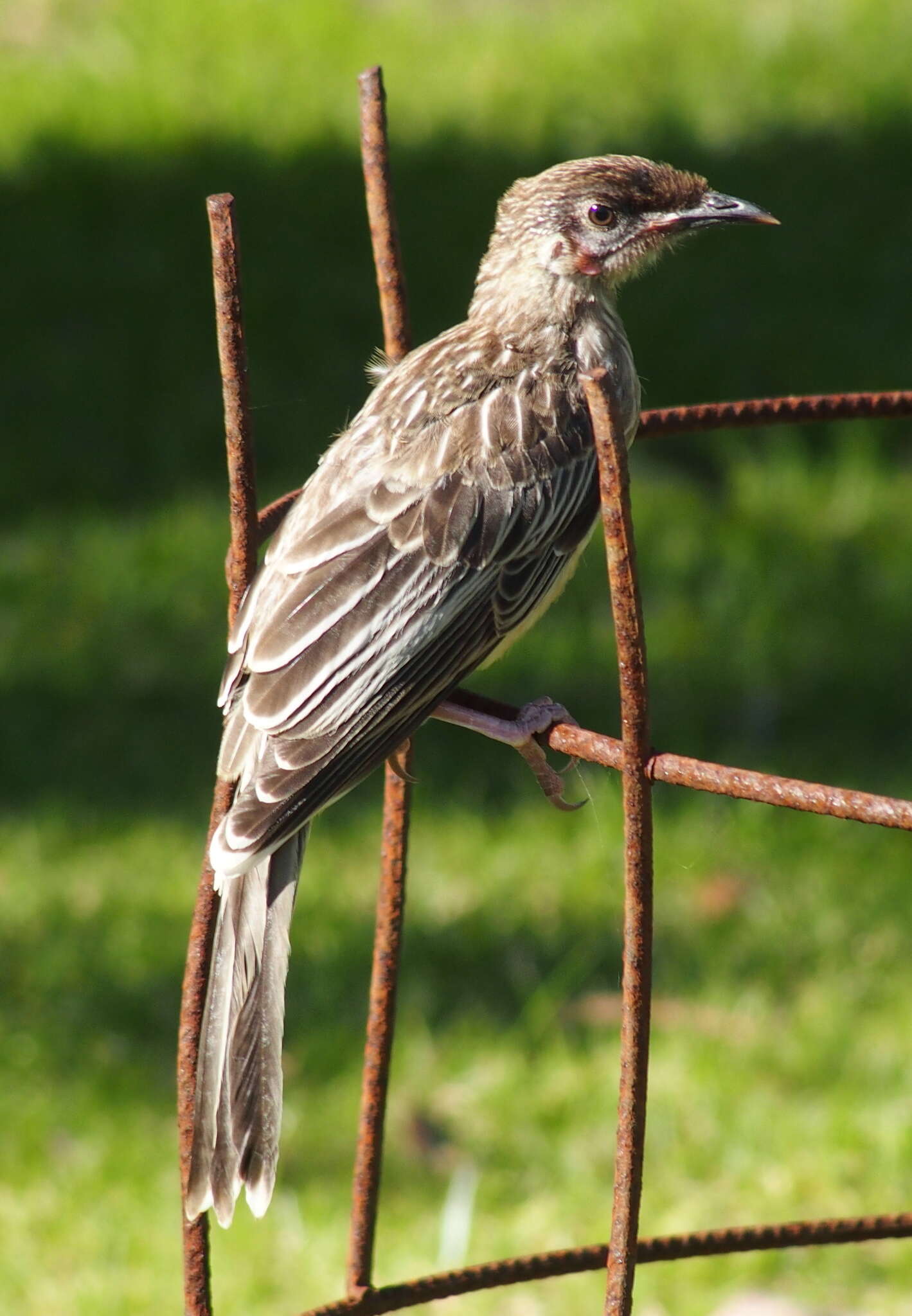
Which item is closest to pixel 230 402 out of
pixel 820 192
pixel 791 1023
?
pixel 791 1023

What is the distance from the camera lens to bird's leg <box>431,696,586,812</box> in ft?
7.95

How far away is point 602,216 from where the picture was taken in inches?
133

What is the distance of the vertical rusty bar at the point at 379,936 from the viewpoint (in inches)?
103

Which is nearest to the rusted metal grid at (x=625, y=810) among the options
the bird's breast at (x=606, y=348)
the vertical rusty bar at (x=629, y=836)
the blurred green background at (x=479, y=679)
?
the vertical rusty bar at (x=629, y=836)

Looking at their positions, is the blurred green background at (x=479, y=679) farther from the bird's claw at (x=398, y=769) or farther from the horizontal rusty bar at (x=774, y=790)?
the horizontal rusty bar at (x=774, y=790)

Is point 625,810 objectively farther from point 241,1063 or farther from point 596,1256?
point 596,1256

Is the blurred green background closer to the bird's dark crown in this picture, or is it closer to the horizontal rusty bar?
the bird's dark crown

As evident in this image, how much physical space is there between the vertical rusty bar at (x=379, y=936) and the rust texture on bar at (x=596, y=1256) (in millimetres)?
72

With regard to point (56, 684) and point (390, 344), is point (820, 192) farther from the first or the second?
point (390, 344)

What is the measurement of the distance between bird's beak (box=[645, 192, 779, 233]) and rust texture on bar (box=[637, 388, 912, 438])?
57 centimetres

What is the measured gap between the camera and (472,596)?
9.62 feet

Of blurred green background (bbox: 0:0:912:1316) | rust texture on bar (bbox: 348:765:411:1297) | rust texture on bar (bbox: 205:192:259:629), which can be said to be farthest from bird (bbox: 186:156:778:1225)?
blurred green background (bbox: 0:0:912:1316)

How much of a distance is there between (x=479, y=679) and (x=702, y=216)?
273 centimetres

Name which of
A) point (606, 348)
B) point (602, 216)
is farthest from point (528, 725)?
point (602, 216)
